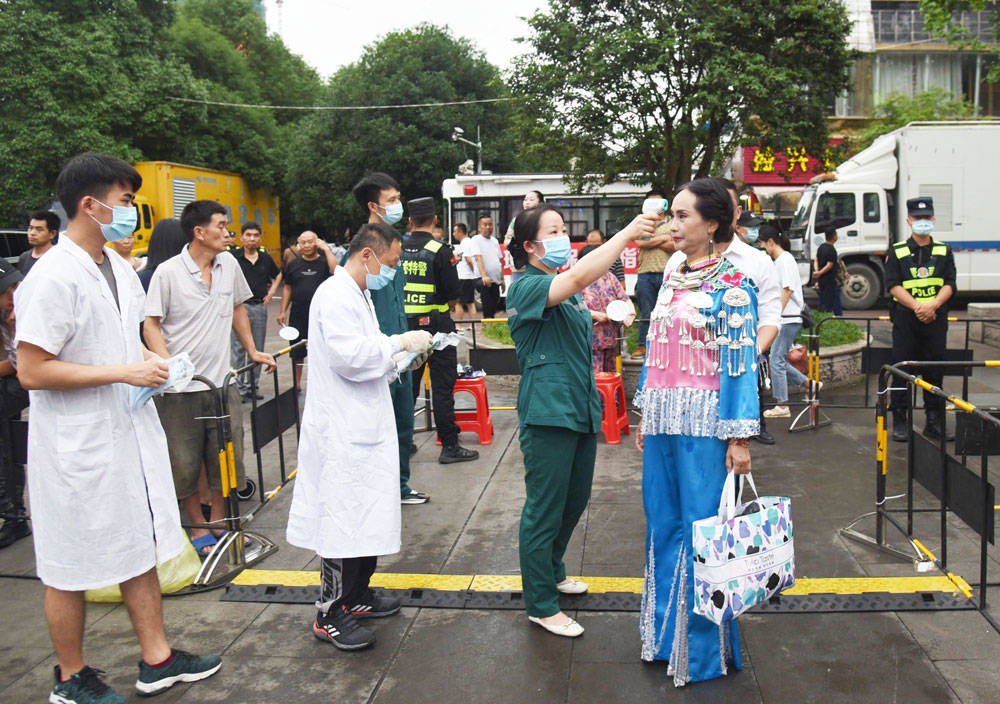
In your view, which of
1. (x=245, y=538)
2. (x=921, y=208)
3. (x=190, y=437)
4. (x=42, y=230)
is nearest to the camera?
(x=190, y=437)

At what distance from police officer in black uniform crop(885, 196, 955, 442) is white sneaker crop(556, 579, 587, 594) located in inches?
156

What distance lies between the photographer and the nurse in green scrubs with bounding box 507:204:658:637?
3919 millimetres

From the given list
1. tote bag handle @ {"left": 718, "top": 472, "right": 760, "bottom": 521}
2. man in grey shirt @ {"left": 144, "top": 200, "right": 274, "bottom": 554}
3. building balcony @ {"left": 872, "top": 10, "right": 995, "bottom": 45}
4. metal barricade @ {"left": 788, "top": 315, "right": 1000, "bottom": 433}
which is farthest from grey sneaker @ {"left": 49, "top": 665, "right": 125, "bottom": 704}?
building balcony @ {"left": 872, "top": 10, "right": 995, "bottom": 45}

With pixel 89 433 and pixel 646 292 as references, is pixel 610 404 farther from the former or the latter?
pixel 89 433

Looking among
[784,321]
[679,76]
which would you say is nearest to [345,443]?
[784,321]

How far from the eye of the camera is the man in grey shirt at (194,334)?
205 inches

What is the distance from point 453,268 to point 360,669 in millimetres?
3560

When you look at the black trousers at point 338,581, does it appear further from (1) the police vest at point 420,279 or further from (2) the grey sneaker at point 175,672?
(1) the police vest at point 420,279

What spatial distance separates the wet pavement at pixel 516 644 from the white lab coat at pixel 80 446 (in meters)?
0.70

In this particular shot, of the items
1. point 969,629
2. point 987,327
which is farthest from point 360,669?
point 987,327

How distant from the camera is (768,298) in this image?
6121 millimetres

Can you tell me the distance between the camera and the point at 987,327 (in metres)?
12.4

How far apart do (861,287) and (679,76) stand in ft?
25.9

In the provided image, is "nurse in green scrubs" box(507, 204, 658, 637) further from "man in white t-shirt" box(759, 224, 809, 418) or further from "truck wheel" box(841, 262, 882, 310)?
"truck wheel" box(841, 262, 882, 310)
